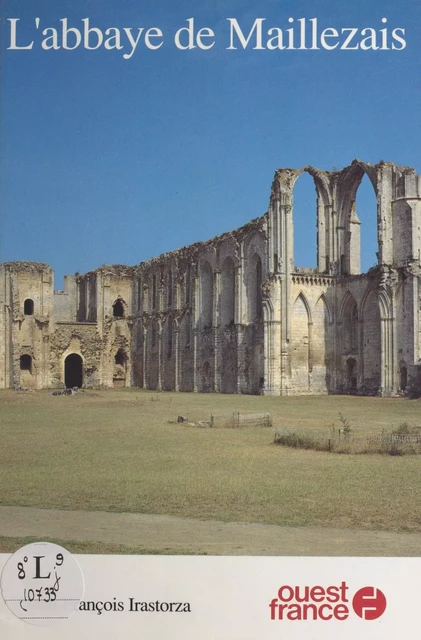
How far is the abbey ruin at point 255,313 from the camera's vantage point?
121 feet

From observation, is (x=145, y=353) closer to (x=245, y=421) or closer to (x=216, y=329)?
(x=216, y=329)

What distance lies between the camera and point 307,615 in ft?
32.1

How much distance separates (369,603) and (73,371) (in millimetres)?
47099

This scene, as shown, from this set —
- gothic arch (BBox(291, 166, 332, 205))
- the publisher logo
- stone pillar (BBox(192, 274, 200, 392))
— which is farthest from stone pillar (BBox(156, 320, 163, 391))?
the publisher logo

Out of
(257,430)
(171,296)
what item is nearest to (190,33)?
(257,430)

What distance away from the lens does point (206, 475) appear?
1447cm

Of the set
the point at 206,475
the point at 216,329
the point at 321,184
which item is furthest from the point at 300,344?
the point at 206,475

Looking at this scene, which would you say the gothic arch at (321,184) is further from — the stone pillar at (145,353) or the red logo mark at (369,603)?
the red logo mark at (369,603)

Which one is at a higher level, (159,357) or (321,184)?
(321,184)

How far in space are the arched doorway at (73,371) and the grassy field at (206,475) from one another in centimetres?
3288

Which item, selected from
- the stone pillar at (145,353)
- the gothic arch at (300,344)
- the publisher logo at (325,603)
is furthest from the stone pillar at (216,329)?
the publisher logo at (325,603)

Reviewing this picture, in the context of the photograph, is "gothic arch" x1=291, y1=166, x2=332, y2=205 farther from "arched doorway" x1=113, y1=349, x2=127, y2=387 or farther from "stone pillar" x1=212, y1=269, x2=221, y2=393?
"arched doorway" x1=113, y1=349, x2=127, y2=387

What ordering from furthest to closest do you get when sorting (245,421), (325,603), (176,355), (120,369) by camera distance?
(120,369)
(176,355)
(245,421)
(325,603)

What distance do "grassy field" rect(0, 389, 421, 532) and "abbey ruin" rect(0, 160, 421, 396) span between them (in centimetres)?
1595
